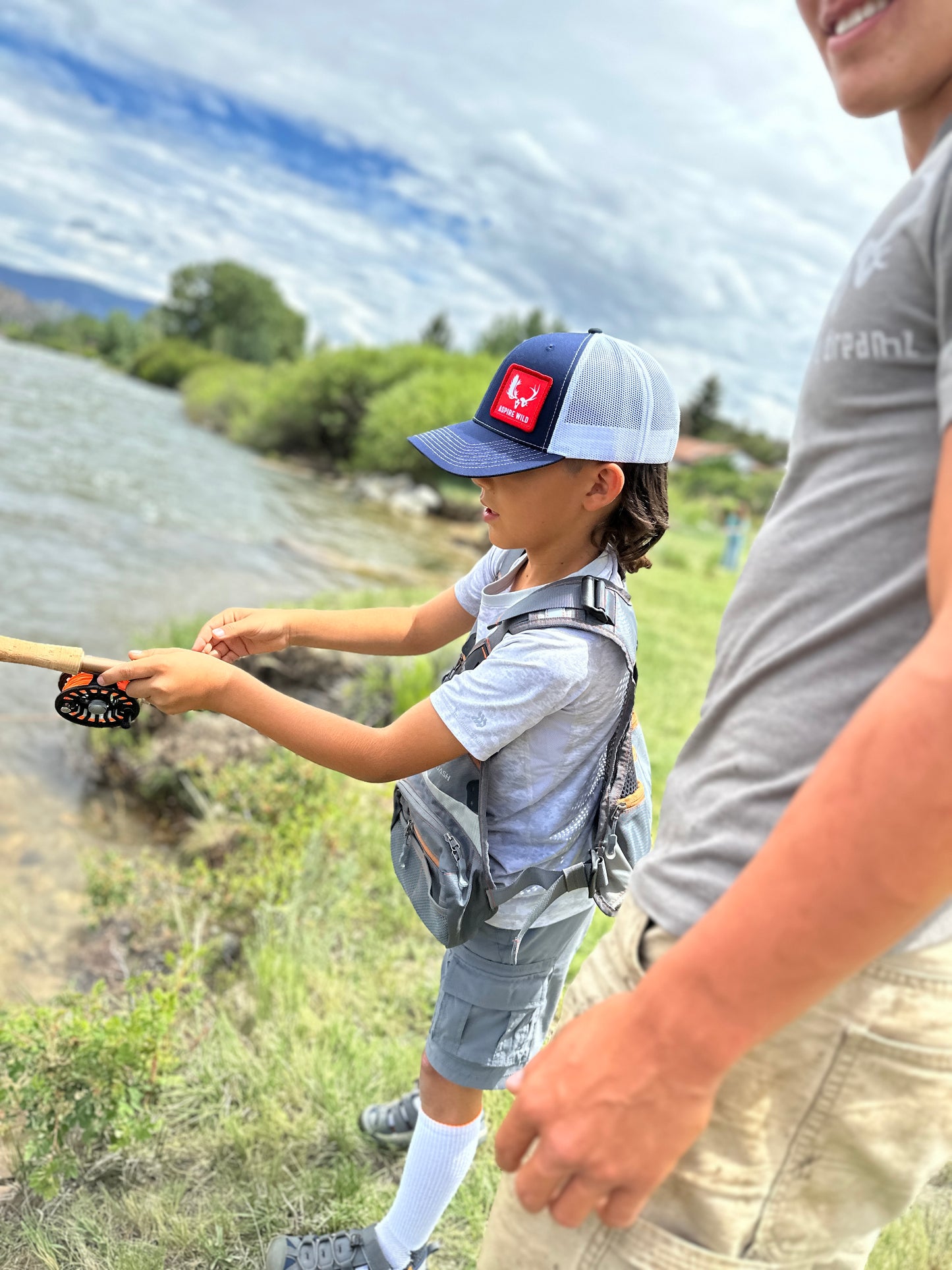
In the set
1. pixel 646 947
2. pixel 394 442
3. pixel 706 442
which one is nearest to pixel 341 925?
pixel 646 947

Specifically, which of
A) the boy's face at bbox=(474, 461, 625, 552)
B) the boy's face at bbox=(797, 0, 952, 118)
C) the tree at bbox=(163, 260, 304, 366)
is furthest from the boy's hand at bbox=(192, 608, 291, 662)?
the tree at bbox=(163, 260, 304, 366)

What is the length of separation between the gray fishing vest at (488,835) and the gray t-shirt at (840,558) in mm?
698

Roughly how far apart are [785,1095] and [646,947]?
186 millimetres

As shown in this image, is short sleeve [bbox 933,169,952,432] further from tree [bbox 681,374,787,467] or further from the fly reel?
tree [bbox 681,374,787,467]

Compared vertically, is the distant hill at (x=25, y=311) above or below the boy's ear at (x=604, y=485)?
below

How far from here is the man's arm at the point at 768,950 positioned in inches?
30.3

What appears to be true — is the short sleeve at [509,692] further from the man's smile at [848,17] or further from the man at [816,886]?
the man's smile at [848,17]

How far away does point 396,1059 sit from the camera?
107 inches

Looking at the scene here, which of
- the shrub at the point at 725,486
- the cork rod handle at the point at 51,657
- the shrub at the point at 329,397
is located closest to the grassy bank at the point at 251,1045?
the cork rod handle at the point at 51,657

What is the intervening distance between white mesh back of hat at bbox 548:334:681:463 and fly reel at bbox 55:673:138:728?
913 mm

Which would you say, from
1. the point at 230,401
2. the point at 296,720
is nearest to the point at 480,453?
the point at 296,720

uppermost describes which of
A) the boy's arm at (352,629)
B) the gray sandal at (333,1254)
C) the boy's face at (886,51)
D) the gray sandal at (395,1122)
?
the boy's face at (886,51)

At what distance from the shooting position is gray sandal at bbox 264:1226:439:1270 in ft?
6.70

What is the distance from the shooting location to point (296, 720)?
1693 mm
